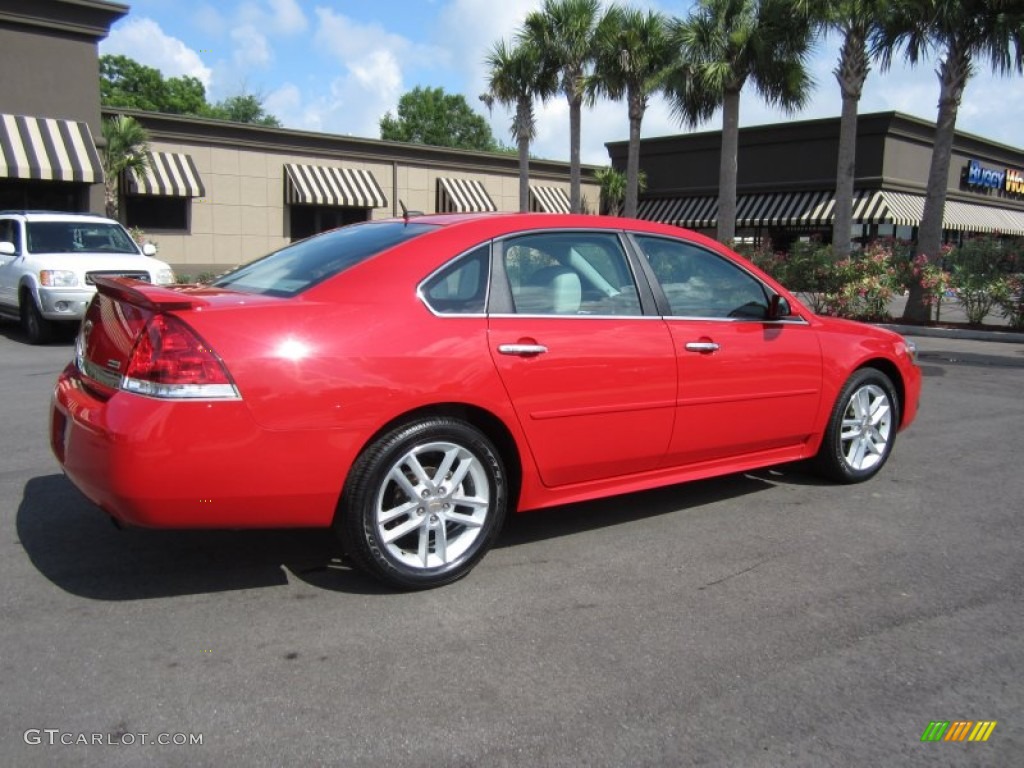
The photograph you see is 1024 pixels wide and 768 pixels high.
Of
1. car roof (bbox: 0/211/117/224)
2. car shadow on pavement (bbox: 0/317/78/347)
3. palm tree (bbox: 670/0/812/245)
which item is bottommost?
car shadow on pavement (bbox: 0/317/78/347)

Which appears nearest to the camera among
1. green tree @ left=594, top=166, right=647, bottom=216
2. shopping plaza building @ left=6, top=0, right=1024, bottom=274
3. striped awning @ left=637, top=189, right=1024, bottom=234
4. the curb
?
the curb

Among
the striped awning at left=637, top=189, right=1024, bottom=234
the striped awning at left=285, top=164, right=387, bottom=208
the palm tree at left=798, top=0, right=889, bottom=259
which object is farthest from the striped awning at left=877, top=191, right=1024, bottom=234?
the striped awning at left=285, top=164, right=387, bottom=208

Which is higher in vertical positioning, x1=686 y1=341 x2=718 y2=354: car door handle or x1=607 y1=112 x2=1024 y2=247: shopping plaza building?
x1=607 y1=112 x2=1024 y2=247: shopping plaza building

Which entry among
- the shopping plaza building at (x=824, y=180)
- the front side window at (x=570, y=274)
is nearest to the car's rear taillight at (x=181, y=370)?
the front side window at (x=570, y=274)

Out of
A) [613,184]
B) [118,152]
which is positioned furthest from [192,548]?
[613,184]

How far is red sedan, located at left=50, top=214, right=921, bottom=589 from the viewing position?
3.21m

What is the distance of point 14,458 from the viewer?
5551mm

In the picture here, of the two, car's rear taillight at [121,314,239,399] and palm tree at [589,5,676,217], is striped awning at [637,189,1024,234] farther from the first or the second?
car's rear taillight at [121,314,239,399]

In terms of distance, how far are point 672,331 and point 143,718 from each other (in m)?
2.88

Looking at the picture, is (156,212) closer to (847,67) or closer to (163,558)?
(847,67)

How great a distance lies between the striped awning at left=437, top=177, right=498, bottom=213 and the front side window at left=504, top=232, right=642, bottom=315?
1074 inches

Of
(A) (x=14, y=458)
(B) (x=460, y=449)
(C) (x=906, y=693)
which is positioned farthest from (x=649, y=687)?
(A) (x=14, y=458)

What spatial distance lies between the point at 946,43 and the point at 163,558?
17.4m

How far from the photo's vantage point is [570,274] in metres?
4.19
